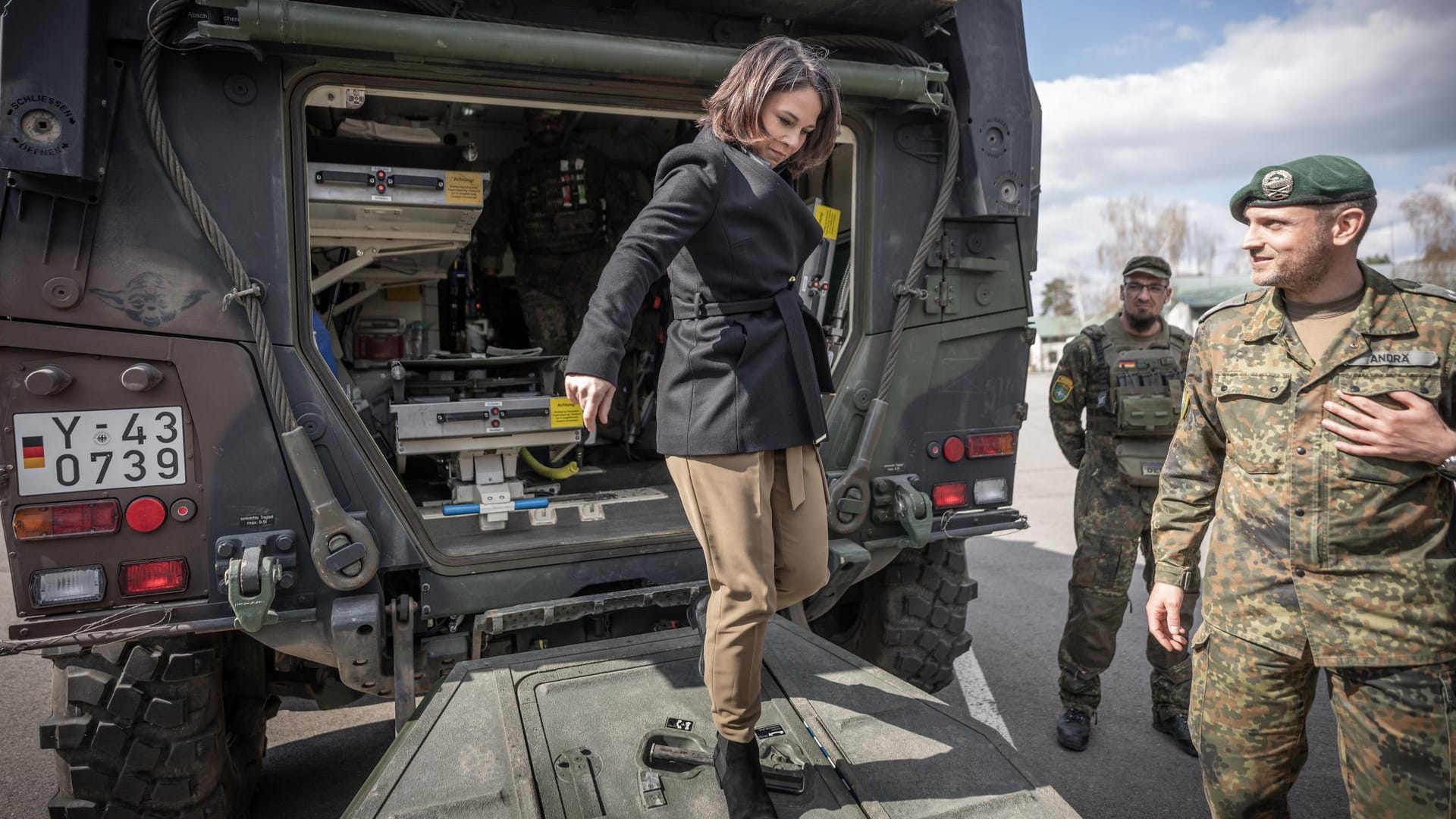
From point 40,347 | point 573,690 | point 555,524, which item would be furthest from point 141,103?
point 573,690

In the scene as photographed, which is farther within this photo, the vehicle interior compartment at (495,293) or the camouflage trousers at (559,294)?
the camouflage trousers at (559,294)

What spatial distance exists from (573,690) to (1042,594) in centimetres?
397

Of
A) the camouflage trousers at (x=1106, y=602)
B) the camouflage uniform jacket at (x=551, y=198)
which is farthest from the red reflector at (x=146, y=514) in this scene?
the camouflage trousers at (x=1106, y=602)

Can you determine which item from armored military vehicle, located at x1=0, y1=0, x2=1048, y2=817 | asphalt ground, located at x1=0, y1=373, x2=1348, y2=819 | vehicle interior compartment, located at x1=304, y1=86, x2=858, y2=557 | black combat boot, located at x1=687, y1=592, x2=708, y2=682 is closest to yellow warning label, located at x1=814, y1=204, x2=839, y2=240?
vehicle interior compartment, located at x1=304, y1=86, x2=858, y2=557

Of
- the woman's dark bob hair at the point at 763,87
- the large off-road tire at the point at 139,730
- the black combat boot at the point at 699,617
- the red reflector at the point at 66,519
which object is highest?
the woman's dark bob hair at the point at 763,87

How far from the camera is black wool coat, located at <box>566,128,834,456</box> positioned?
187 centimetres

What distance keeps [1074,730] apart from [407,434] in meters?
2.92

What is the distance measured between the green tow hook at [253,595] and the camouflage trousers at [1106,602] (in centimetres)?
303

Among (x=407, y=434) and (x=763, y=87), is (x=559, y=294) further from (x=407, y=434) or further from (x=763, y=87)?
(x=763, y=87)

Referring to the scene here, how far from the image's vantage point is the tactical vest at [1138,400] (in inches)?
143

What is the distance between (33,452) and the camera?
2268 mm

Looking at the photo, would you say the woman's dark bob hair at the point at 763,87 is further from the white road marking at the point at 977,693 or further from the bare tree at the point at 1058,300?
the bare tree at the point at 1058,300

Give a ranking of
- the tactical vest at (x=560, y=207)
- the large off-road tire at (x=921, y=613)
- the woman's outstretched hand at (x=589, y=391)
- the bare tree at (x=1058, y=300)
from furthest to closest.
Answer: the bare tree at (x=1058, y=300), the tactical vest at (x=560, y=207), the large off-road tire at (x=921, y=613), the woman's outstretched hand at (x=589, y=391)

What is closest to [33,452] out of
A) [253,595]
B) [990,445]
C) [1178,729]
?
[253,595]
